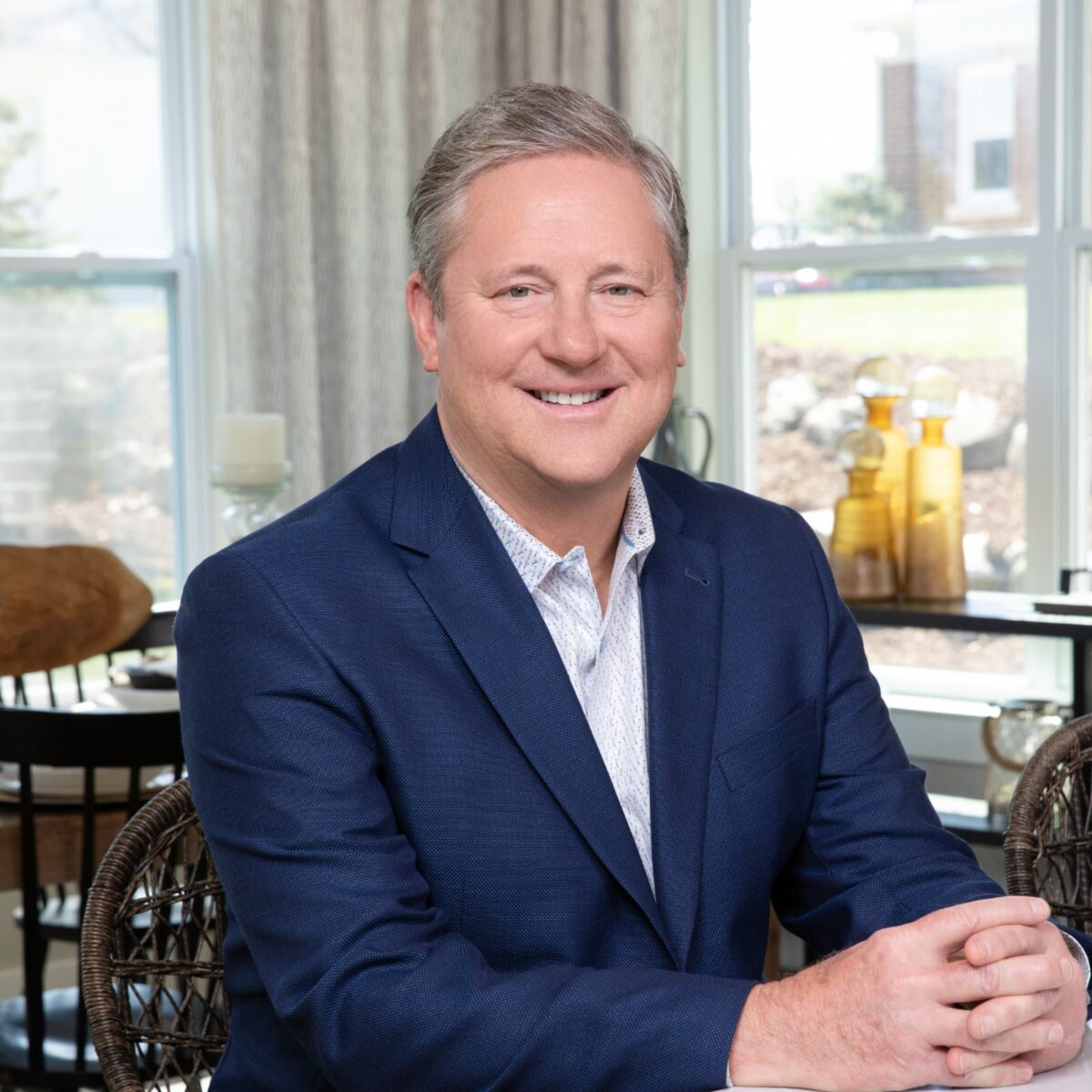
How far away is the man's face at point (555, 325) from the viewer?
→ 1.42 meters

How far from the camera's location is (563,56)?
388 cm

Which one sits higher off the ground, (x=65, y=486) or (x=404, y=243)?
(x=404, y=243)

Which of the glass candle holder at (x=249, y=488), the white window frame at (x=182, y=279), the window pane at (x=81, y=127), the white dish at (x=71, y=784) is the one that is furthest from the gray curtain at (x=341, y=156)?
the white dish at (x=71, y=784)

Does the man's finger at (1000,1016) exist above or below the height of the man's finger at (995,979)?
below

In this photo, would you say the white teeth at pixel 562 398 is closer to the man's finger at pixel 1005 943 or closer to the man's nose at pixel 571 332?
the man's nose at pixel 571 332

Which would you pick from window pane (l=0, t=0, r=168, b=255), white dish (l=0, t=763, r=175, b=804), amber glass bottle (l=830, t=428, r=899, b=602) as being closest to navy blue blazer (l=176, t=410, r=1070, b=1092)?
white dish (l=0, t=763, r=175, b=804)

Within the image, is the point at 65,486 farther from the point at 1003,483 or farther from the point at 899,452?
the point at 1003,483

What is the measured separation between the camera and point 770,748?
4.94 feet

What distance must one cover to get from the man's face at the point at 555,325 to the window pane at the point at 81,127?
96.6 inches

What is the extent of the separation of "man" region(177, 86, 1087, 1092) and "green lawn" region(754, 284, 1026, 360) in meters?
2.14

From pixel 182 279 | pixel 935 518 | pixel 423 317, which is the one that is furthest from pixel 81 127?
pixel 423 317

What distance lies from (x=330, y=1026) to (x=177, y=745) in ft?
2.98

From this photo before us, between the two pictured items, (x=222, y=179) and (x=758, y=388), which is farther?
(x=758, y=388)

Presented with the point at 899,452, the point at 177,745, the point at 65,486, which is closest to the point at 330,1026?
the point at 177,745
